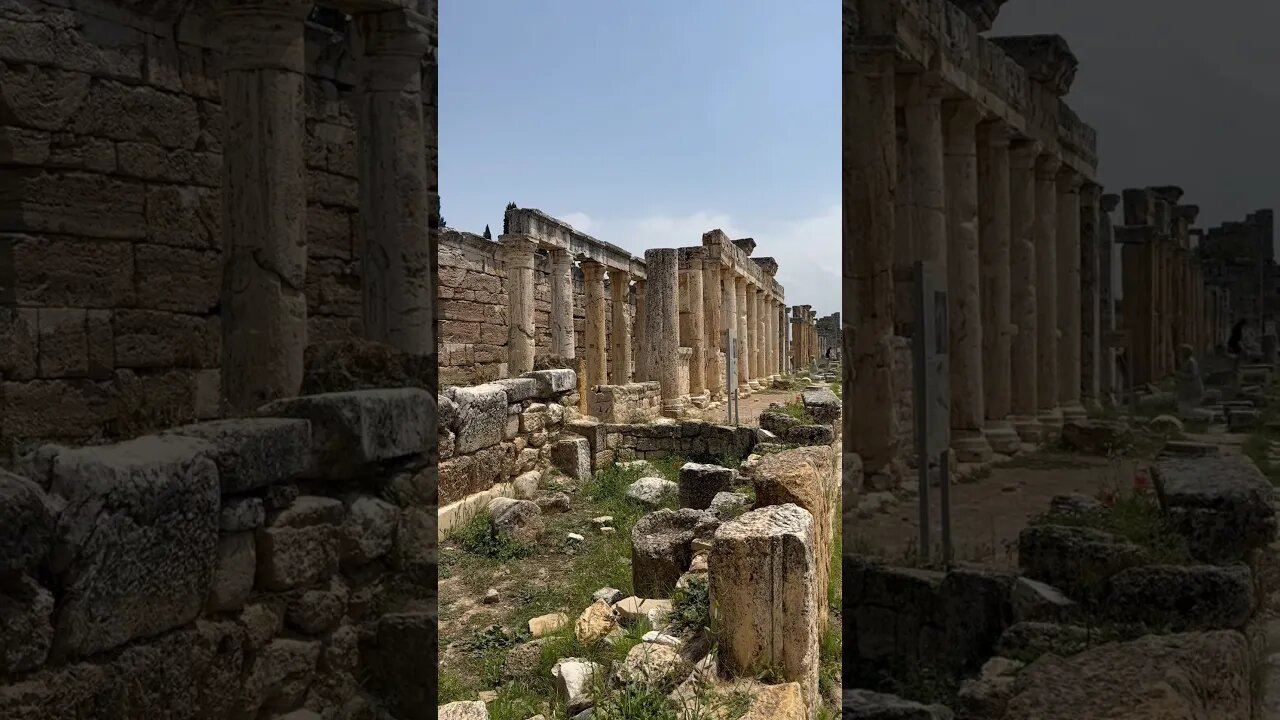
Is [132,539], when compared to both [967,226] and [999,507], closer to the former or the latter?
[999,507]

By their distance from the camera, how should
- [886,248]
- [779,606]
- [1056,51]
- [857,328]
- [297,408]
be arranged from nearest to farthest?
[297,408]
[1056,51]
[779,606]
[857,328]
[886,248]

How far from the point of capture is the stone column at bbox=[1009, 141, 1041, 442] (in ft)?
23.4

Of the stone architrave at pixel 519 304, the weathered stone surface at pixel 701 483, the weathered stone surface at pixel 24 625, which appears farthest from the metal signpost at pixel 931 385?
the stone architrave at pixel 519 304

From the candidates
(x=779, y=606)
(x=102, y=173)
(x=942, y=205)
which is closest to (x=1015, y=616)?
(x=779, y=606)

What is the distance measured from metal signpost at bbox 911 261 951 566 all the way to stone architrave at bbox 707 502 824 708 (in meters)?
0.89

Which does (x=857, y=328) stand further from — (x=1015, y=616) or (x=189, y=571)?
(x=189, y=571)

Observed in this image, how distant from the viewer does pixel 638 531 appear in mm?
7445

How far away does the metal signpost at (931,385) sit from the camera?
3.75 m

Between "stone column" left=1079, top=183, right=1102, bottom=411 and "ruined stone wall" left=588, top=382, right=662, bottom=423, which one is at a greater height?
"stone column" left=1079, top=183, right=1102, bottom=411

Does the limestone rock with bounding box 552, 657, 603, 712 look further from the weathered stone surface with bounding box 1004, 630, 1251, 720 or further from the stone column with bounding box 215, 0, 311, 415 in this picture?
the weathered stone surface with bounding box 1004, 630, 1251, 720

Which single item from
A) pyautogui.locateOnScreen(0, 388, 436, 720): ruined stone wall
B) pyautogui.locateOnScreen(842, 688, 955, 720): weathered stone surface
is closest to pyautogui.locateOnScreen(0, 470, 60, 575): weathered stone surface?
pyautogui.locateOnScreen(0, 388, 436, 720): ruined stone wall

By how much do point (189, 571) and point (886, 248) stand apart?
549 centimetres

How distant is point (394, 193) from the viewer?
15.5 ft

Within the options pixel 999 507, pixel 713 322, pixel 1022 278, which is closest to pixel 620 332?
pixel 713 322
